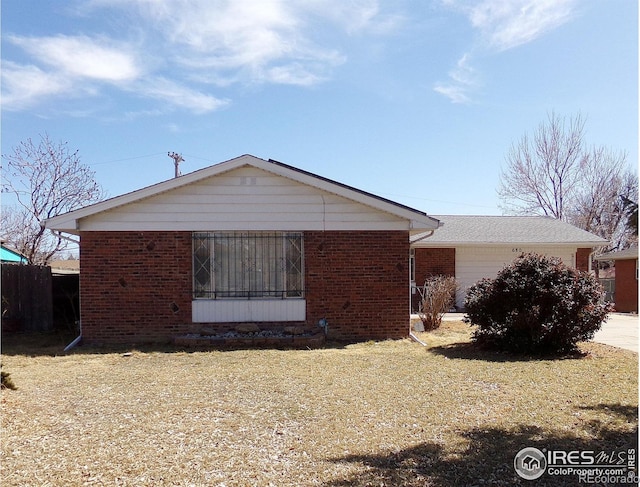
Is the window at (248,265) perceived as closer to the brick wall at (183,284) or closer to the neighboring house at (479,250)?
the brick wall at (183,284)

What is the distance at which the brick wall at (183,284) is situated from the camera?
33.0 ft

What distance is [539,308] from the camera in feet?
28.1

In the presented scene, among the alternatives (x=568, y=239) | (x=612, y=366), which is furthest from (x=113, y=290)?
(x=568, y=239)

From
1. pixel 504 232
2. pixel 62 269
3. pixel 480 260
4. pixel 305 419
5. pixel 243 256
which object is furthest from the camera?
pixel 62 269

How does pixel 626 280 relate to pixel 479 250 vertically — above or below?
below

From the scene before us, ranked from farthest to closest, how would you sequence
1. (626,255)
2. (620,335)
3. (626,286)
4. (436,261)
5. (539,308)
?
(626,286) < (626,255) < (436,261) < (620,335) < (539,308)

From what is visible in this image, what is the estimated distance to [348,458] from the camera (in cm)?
404

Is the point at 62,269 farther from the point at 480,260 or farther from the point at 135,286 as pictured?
the point at 480,260

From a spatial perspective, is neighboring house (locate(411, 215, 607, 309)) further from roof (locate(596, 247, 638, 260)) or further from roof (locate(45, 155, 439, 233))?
roof (locate(45, 155, 439, 233))

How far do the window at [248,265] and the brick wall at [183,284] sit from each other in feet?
0.72

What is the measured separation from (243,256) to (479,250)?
10.6 meters

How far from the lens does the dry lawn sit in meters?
3.81

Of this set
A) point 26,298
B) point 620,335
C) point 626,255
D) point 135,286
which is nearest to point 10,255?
point 26,298

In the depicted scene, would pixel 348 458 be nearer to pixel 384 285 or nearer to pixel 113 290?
pixel 384 285
